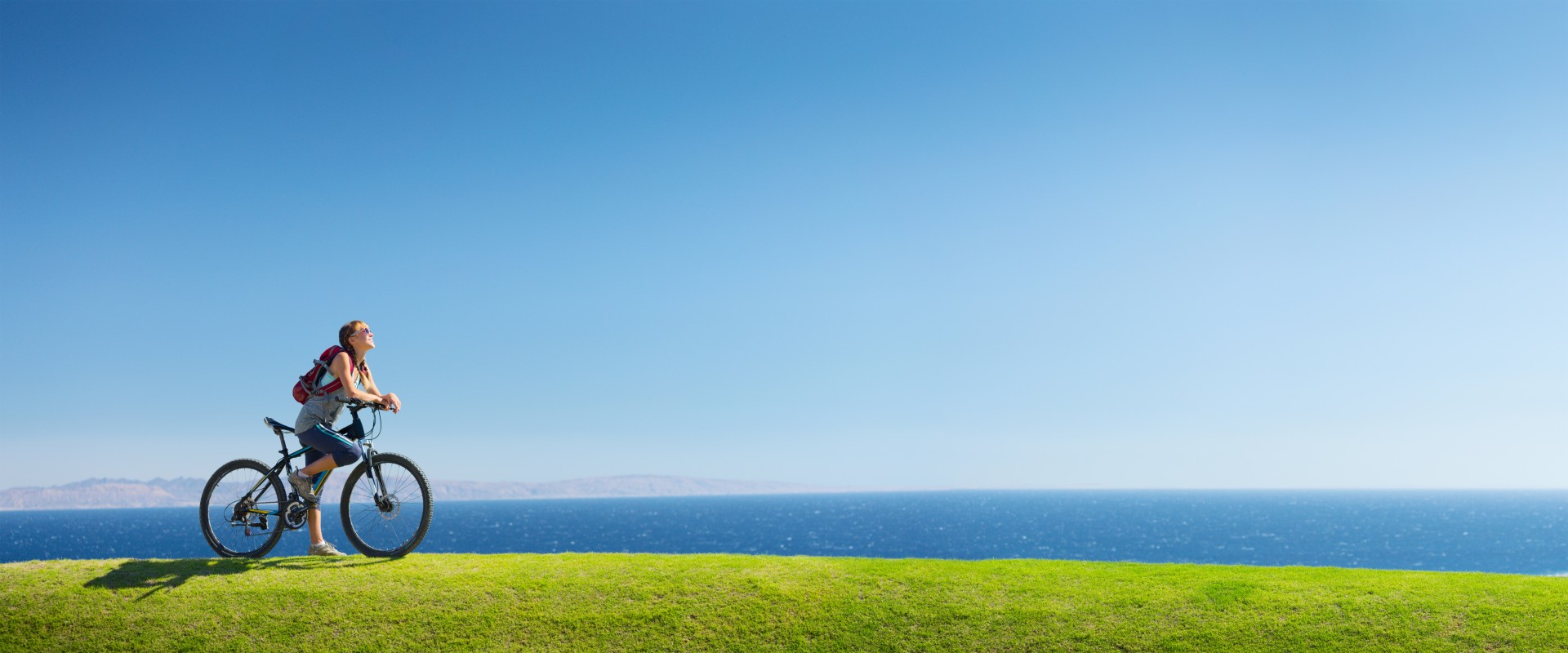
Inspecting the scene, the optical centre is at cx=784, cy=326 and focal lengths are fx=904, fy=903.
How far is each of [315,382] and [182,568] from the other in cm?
321

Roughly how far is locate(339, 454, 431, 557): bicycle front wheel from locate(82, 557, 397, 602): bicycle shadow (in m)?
0.43

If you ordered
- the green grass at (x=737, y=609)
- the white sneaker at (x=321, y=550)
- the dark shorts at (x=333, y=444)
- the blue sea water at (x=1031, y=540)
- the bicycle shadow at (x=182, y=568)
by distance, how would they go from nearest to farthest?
the green grass at (x=737, y=609) → the bicycle shadow at (x=182, y=568) → the dark shorts at (x=333, y=444) → the white sneaker at (x=321, y=550) → the blue sea water at (x=1031, y=540)

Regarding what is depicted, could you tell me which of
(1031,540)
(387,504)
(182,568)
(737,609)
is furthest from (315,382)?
(1031,540)

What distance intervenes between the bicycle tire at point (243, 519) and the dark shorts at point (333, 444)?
1275mm

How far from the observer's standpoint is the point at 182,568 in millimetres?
12070

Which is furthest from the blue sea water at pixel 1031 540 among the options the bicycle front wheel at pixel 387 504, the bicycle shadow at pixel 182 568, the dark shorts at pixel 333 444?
the dark shorts at pixel 333 444

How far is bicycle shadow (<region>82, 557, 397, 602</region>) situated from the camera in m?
11.5

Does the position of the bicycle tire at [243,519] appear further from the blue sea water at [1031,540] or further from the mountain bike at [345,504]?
the blue sea water at [1031,540]

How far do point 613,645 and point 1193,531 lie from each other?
161133mm

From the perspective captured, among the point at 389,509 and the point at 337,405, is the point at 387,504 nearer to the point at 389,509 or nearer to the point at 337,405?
the point at 389,509

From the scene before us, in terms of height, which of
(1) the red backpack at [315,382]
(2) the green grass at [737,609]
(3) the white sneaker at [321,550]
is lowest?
(2) the green grass at [737,609]

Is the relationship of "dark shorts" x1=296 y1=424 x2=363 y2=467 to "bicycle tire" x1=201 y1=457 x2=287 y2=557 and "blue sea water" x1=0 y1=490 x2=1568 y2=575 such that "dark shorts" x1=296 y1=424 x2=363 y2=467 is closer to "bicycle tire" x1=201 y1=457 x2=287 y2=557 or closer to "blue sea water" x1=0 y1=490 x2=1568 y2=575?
"bicycle tire" x1=201 y1=457 x2=287 y2=557

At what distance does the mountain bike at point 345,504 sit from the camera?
38.7ft

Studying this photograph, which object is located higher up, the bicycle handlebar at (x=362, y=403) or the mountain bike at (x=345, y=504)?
the bicycle handlebar at (x=362, y=403)
